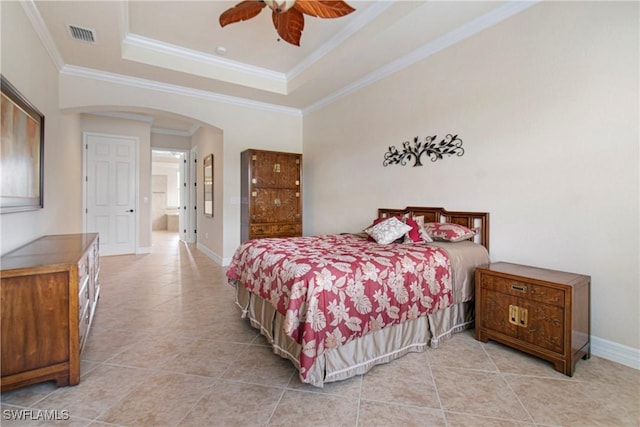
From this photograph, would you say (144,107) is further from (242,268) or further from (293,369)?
(293,369)

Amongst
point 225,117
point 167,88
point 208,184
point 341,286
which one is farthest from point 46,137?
point 341,286

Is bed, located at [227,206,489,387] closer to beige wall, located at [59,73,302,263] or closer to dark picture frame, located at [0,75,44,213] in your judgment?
dark picture frame, located at [0,75,44,213]

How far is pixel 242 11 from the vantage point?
242cm

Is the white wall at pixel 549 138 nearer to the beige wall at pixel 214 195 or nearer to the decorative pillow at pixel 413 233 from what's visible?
the decorative pillow at pixel 413 233

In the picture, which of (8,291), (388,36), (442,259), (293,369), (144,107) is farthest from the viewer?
(144,107)

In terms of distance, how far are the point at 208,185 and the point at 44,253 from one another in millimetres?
4144

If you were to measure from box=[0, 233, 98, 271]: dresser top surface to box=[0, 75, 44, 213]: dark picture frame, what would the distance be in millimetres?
306

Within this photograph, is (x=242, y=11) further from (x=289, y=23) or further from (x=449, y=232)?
(x=449, y=232)

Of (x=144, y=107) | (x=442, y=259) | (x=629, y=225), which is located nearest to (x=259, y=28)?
(x=144, y=107)

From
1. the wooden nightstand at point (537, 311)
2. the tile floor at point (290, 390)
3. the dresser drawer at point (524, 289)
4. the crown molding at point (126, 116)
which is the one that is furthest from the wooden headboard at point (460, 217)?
the crown molding at point (126, 116)

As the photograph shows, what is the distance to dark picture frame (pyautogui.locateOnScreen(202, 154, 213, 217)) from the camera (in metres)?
5.89

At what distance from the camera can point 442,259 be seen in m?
2.44

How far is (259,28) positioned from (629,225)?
3814 mm

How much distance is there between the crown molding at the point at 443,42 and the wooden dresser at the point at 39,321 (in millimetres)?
3712
